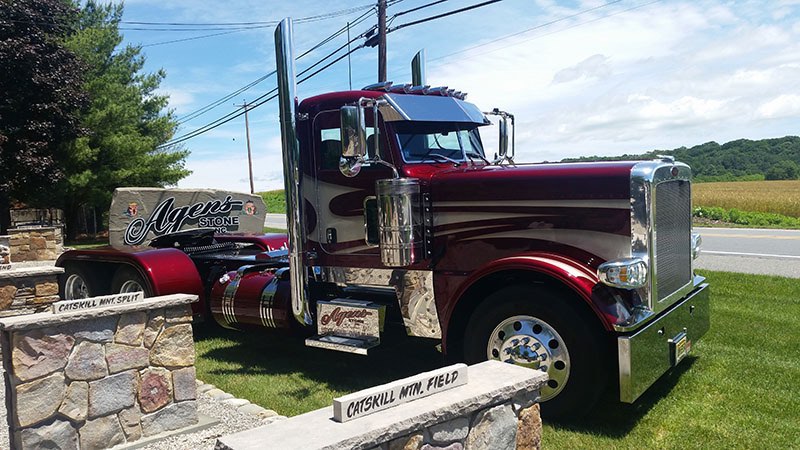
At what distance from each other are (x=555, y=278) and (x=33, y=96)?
2184 centimetres

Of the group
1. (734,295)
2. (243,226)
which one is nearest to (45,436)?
(243,226)

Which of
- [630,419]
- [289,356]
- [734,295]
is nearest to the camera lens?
[630,419]

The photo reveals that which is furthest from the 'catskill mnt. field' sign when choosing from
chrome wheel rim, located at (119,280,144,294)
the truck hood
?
chrome wheel rim, located at (119,280,144,294)

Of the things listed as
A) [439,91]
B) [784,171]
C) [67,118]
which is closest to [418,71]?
[439,91]

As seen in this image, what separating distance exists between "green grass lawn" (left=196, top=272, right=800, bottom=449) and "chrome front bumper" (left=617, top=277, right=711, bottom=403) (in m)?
0.34

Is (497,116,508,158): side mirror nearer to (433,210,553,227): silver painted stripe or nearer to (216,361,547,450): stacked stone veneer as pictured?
(433,210,553,227): silver painted stripe

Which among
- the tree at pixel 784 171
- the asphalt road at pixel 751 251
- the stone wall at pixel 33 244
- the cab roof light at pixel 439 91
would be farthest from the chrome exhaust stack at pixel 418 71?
the tree at pixel 784 171

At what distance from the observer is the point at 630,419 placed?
4.55 meters

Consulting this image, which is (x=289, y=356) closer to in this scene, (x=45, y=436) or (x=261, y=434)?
(x=45, y=436)

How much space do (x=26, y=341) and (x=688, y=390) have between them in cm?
455

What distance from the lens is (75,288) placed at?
8.33 m

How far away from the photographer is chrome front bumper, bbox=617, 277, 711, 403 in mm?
4086

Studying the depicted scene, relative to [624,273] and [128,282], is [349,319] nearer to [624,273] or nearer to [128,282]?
[624,273]

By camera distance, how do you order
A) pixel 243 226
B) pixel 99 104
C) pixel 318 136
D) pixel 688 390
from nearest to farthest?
pixel 688 390 → pixel 318 136 → pixel 243 226 → pixel 99 104
